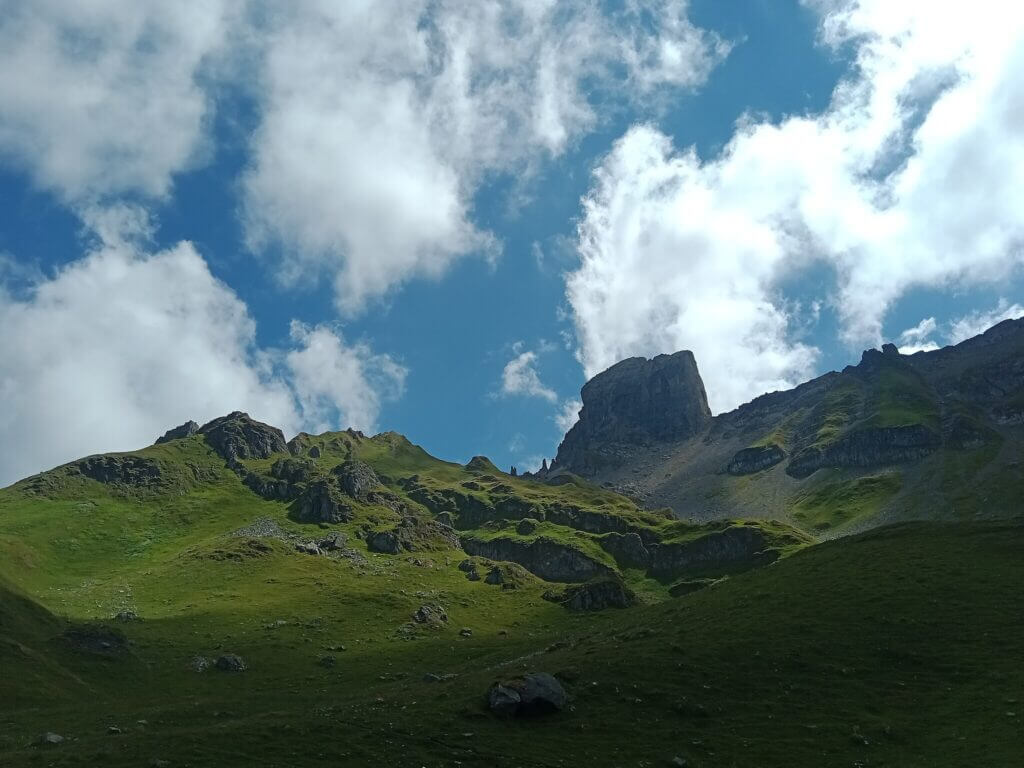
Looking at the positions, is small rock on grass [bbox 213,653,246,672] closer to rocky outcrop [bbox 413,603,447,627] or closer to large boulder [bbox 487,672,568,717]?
rocky outcrop [bbox 413,603,447,627]

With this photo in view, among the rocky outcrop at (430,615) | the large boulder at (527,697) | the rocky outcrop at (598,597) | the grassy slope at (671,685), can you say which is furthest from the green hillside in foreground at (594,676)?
the rocky outcrop at (598,597)

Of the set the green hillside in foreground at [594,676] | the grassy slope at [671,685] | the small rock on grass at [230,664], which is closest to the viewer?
the grassy slope at [671,685]

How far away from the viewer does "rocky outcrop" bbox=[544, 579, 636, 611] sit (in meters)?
162

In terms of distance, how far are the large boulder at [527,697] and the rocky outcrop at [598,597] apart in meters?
107

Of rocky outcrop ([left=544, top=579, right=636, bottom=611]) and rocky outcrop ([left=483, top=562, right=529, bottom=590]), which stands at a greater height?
rocky outcrop ([left=483, top=562, right=529, bottom=590])

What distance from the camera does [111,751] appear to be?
4494 centimetres

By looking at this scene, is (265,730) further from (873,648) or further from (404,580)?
(404,580)

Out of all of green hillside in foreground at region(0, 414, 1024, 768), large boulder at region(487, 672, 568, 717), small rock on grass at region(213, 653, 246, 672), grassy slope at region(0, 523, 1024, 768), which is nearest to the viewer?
grassy slope at region(0, 523, 1024, 768)

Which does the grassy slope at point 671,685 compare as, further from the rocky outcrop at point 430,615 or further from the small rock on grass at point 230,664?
the rocky outcrop at point 430,615

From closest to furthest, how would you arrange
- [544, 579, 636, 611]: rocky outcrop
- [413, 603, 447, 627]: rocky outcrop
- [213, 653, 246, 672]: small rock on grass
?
[213, 653, 246, 672]: small rock on grass, [413, 603, 447, 627]: rocky outcrop, [544, 579, 636, 611]: rocky outcrop

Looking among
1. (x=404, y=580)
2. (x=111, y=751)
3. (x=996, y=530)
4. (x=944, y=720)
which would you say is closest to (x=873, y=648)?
(x=944, y=720)

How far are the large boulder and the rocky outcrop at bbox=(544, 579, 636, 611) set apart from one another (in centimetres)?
10694

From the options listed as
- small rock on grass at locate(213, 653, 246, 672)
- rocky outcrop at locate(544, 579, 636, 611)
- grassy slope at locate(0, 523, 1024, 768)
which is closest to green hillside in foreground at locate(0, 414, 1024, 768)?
grassy slope at locate(0, 523, 1024, 768)

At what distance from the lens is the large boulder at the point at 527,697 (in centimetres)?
5522
